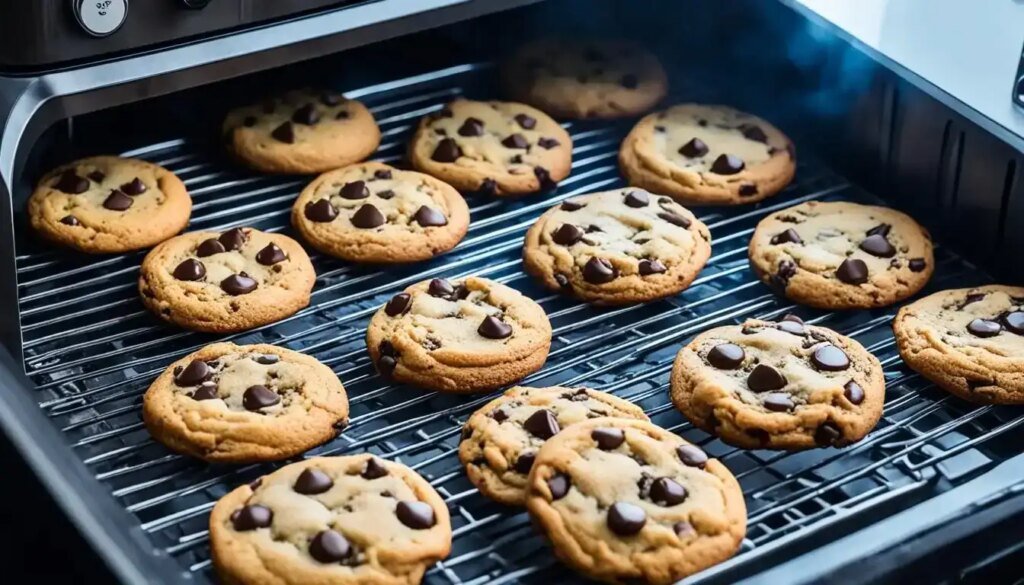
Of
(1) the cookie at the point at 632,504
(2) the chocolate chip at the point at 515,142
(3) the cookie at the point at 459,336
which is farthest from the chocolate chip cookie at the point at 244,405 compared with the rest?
(2) the chocolate chip at the point at 515,142

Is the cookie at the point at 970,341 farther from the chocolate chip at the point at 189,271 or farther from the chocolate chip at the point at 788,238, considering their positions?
the chocolate chip at the point at 189,271

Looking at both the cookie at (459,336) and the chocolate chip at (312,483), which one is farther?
the cookie at (459,336)

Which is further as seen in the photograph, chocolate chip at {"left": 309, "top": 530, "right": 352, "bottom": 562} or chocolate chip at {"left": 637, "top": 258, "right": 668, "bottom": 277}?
chocolate chip at {"left": 637, "top": 258, "right": 668, "bottom": 277}

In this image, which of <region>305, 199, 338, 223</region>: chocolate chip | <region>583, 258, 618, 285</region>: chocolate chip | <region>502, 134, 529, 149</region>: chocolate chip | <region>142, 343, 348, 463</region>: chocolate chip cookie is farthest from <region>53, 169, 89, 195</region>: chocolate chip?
<region>583, 258, 618, 285</region>: chocolate chip

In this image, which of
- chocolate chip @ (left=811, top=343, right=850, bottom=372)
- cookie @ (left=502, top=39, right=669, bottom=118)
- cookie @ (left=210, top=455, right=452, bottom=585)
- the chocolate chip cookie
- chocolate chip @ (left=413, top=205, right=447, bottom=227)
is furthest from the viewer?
cookie @ (left=502, top=39, right=669, bottom=118)

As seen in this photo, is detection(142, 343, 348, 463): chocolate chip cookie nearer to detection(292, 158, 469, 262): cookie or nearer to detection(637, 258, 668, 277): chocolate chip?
detection(292, 158, 469, 262): cookie

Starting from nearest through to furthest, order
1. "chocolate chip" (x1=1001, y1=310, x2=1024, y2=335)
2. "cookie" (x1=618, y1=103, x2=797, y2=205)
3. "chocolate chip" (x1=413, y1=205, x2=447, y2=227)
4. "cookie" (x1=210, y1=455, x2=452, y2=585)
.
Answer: "cookie" (x1=210, y1=455, x2=452, y2=585) → "chocolate chip" (x1=1001, y1=310, x2=1024, y2=335) → "chocolate chip" (x1=413, y1=205, x2=447, y2=227) → "cookie" (x1=618, y1=103, x2=797, y2=205)

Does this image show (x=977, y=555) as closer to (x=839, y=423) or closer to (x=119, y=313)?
(x=839, y=423)
